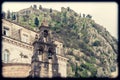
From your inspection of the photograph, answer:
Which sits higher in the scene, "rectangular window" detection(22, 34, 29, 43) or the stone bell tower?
"rectangular window" detection(22, 34, 29, 43)

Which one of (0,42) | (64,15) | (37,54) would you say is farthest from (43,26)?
(64,15)

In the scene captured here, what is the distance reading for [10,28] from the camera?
81.8 feet

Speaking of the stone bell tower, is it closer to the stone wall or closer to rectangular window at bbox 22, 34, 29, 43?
the stone wall

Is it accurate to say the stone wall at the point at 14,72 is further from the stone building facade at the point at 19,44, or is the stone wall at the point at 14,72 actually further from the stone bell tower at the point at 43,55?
the stone building facade at the point at 19,44

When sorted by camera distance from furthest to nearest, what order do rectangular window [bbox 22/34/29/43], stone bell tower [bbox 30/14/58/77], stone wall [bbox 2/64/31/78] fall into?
rectangular window [bbox 22/34/29/43] < stone bell tower [bbox 30/14/58/77] < stone wall [bbox 2/64/31/78]

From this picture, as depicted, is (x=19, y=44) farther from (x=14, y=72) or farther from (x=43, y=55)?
(x=14, y=72)

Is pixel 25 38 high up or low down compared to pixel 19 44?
up

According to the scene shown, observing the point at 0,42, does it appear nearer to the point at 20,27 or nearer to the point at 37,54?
the point at 37,54

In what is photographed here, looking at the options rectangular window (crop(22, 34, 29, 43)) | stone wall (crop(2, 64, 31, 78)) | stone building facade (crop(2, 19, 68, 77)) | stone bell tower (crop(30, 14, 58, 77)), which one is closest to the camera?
stone wall (crop(2, 64, 31, 78))

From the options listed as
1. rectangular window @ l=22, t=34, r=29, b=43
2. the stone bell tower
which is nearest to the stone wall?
the stone bell tower

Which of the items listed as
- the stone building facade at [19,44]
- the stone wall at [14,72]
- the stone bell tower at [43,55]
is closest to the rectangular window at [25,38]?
the stone building facade at [19,44]

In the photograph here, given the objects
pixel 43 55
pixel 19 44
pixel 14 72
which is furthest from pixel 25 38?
pixel 14 72

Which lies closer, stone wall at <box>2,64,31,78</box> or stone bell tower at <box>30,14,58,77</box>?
stone wall at <box>2,64,31,78</box>

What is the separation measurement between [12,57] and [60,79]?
62.6 feet
